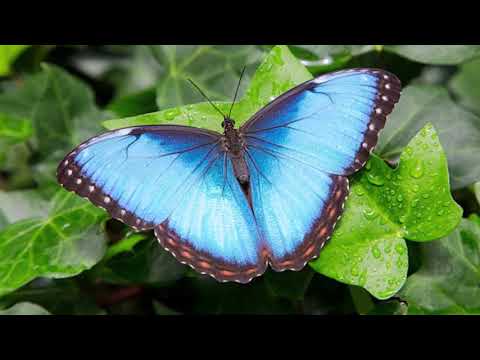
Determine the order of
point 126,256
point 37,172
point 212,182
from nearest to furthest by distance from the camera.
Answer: point 212,182, point 126,256, point 37,172

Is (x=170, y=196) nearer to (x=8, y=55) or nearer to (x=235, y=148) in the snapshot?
(x=235, y=148)

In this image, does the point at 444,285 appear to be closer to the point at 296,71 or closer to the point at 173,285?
the point at 296,71

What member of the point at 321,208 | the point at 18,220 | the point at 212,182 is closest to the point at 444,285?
the point at 321,208

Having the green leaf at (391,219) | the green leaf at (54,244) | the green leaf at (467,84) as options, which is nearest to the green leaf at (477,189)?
the green leaf at (391,219)

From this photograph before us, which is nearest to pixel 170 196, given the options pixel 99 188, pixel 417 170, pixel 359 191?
pixel 99 188

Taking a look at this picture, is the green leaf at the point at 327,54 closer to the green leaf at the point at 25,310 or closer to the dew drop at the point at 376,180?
the dew drop at the point at 376,180

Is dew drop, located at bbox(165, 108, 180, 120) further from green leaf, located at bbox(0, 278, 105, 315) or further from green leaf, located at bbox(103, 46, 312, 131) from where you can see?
green leaf, located at bbox(0, 278, 105, 315)
